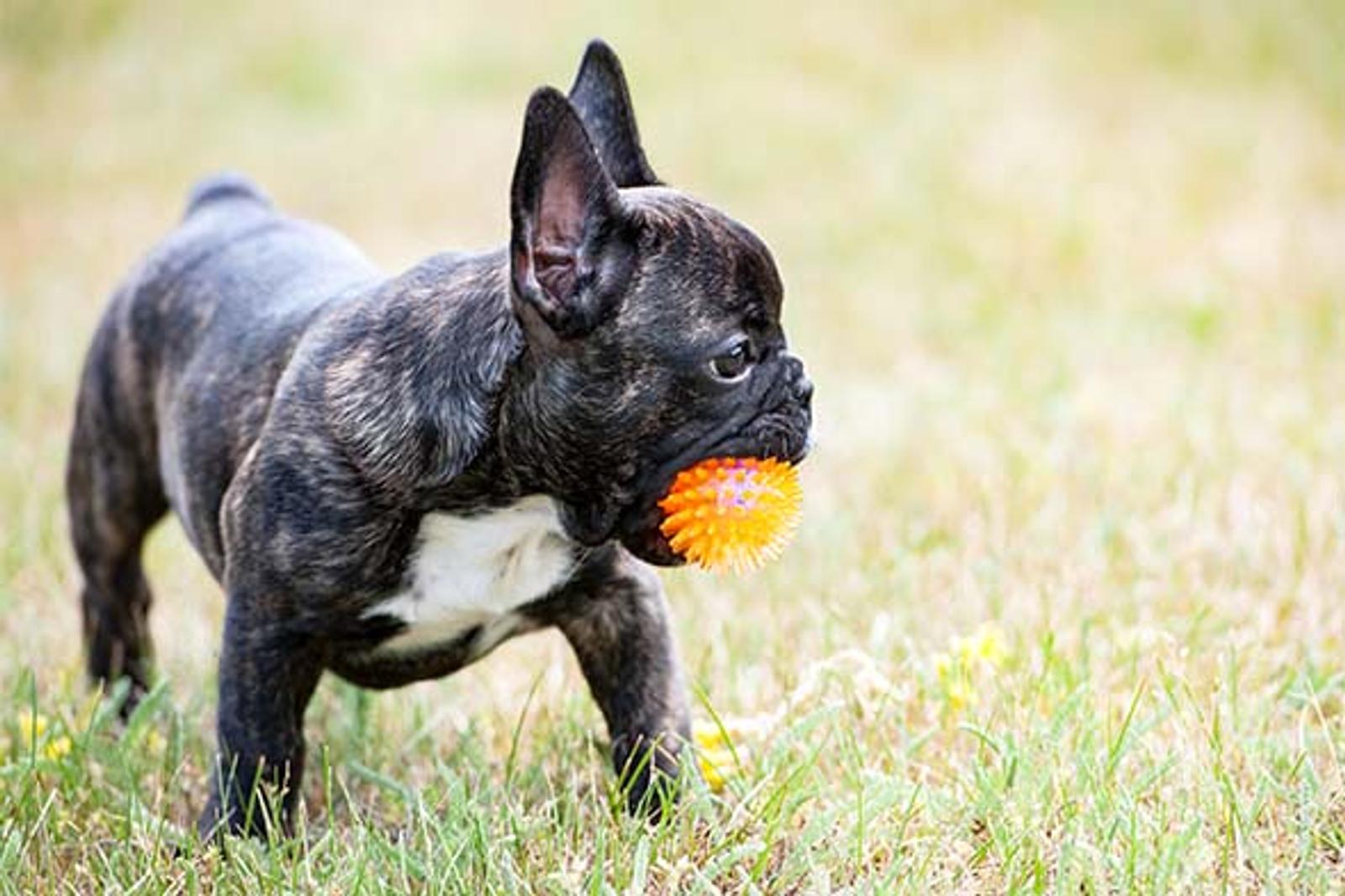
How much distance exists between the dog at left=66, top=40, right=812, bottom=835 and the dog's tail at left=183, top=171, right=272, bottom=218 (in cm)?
105

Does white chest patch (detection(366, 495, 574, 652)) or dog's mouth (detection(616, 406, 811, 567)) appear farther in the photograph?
white chest patch (detection(366, 495, 574, 652))

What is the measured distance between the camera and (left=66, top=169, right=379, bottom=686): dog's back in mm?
4188

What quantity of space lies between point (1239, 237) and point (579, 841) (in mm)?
5606

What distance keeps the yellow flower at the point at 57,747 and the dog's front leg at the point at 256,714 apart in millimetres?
427

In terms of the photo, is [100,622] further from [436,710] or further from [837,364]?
[837,364]

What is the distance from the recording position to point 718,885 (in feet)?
11.5

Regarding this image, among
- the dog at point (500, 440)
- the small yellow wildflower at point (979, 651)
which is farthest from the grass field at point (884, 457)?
the dog at point (500, 440)

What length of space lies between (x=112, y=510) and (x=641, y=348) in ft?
7.18

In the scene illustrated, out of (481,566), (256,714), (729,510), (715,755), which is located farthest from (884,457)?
(729,510)

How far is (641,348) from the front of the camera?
3.31 metres

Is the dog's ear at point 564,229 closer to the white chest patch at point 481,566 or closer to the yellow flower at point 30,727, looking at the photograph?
the white chest patch at point 481,566

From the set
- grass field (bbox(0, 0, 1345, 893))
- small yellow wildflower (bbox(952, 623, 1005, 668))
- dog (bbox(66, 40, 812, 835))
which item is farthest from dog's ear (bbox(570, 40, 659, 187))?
small yellow wildflower (bbox(952, 623, 1005, 668))

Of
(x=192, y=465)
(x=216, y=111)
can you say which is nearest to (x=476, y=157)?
(x=216, y=111)

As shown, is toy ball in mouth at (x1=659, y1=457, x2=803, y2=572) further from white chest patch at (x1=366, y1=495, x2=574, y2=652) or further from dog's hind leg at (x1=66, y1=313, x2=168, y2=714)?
dog's hind leg at (x1=66, y1=313, x2=168, y2=714)
